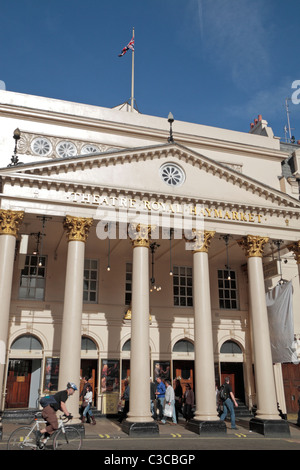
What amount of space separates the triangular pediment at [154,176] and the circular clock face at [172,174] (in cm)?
6

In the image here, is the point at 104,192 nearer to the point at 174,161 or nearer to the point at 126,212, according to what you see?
the point at 126,212

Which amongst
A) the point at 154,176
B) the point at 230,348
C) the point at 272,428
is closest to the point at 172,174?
the point at 154,176

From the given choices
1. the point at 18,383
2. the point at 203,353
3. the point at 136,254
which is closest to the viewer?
the point at 203,353

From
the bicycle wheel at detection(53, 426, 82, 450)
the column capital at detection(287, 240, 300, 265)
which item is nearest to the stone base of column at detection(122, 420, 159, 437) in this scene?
the bicycle wheel at detection(53, 426, 82, 450)

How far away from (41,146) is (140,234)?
27.1 feet

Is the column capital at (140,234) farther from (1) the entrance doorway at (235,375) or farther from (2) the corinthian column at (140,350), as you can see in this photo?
(1) the entrance doorway at (235,375)

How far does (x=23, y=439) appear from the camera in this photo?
9406mm

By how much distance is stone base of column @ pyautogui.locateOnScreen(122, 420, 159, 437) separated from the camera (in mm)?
13742

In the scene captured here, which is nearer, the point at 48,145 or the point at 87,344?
the point at 87,344

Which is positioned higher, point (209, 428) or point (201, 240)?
point (201, 240)

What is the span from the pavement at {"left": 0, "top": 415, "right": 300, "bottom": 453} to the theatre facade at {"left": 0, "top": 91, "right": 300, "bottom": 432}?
80 cm

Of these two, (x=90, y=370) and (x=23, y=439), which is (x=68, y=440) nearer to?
(x=23, y=439)

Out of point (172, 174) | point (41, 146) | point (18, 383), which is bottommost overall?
point (18, 383)

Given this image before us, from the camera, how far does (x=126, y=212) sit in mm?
16500
